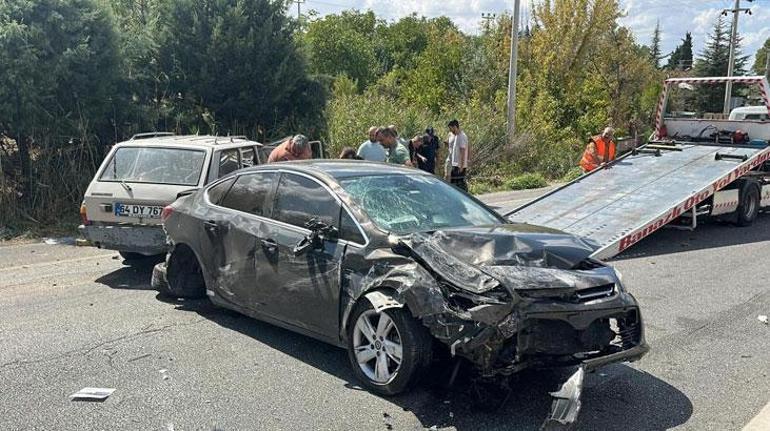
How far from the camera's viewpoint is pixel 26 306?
21.4ft

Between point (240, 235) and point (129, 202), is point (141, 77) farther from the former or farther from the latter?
point (240, 235)

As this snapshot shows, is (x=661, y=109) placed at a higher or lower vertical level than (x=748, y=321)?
higher

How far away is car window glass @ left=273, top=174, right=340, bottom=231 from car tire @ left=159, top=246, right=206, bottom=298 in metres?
1.54

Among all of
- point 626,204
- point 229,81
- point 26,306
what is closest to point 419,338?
point 26,306

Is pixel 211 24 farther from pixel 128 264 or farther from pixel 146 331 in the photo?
pixel 146 331

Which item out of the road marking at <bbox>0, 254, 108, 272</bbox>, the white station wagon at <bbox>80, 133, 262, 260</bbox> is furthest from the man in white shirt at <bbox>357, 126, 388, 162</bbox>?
the road marking at <bbox>0, 254, 108, 272</bbox>

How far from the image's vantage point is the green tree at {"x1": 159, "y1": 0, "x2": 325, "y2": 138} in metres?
14.1

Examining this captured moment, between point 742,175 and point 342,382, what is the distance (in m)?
9.04

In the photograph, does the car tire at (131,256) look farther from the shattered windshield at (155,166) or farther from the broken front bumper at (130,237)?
→ the shattered windshield at (155,166)

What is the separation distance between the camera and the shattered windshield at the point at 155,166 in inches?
308

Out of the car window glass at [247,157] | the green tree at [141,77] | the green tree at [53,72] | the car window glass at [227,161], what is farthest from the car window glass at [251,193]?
the green tree at [141,77]

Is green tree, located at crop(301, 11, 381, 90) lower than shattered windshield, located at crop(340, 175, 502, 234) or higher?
higher

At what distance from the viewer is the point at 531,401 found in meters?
4.39

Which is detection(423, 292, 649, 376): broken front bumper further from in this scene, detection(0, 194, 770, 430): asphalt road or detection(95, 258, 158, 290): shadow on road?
detection(95, 258, 158, 290): shadow on road
